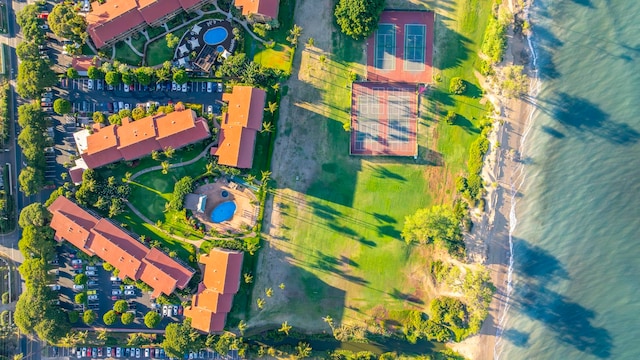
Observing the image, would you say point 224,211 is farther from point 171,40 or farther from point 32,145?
point 32,145

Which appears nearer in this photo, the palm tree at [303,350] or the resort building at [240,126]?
the resort building at [240,126]

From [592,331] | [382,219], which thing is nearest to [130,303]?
[382,219]

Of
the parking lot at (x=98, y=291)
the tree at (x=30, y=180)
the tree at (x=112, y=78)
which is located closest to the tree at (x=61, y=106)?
the tree at (x=112, y=78)

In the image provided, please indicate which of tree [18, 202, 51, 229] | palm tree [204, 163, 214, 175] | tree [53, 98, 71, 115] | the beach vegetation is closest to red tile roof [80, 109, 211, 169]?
palm tree [204, 163, 214, 175]

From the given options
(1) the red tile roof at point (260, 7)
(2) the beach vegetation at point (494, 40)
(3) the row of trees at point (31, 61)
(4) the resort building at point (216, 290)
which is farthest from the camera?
(2) the beach vegetation at point (494, 40)

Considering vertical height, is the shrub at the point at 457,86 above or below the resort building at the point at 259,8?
below

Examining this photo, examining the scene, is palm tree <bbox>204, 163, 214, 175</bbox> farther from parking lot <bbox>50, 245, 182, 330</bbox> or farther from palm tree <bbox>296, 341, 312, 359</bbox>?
palm tree <bbox>296, 341, 312, 359</bbox>

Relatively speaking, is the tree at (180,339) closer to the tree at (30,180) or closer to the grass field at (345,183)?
the grass field at (345,183)
